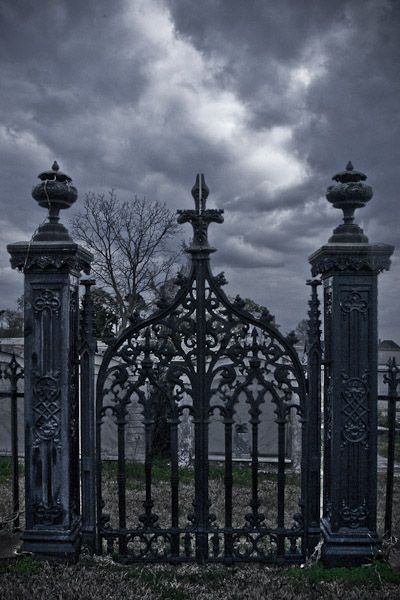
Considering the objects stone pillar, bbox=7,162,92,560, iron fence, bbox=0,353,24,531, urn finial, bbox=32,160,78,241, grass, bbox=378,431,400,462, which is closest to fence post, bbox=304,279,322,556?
stone pillar, bbox=7,162,92,560

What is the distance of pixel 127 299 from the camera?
61.6ft

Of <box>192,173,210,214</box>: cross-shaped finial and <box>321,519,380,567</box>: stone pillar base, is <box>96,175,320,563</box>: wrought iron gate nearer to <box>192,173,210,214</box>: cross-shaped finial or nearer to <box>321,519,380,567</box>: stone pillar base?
<box>192,173,210,214</box>: cross-shaped finial

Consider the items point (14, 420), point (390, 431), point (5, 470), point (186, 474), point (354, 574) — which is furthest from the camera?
point (5, 470)

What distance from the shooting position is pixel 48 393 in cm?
401

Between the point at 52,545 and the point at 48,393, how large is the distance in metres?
1.20

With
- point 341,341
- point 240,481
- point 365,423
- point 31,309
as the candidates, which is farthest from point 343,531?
point 240,481

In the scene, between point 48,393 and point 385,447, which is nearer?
point 48,393

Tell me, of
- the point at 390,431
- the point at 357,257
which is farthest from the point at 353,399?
the point at 357,257

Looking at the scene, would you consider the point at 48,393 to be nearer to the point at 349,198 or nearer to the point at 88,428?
the point at 88,428

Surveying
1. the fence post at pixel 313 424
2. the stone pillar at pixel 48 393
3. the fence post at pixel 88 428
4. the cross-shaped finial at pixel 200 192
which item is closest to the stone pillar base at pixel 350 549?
the fence post at pixel 313 424

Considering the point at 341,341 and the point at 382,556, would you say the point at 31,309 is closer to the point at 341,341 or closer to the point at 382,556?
the point at 341,341

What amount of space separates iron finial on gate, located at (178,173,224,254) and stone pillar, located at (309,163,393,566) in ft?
2.94

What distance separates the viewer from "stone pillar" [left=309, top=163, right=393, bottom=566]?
3979 mm

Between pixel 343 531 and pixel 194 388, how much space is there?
5.29 ft
